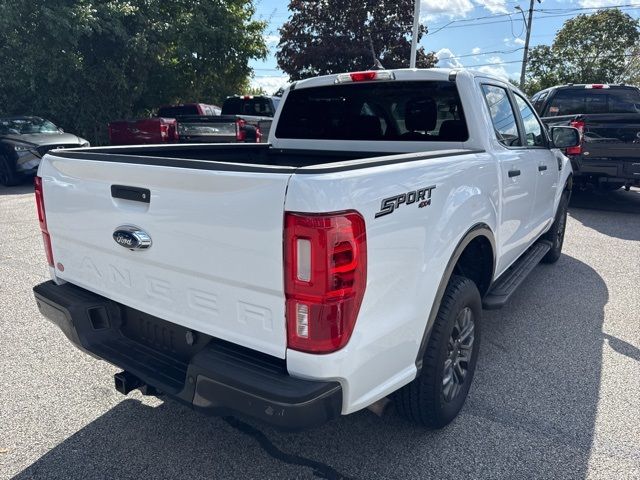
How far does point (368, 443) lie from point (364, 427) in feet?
0.43

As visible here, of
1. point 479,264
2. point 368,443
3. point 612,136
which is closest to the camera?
point 368,443

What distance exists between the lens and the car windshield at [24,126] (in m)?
11.5

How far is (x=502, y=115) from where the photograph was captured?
3.62 metres

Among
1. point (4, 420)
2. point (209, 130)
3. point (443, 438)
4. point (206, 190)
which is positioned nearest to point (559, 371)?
point (443, 438)

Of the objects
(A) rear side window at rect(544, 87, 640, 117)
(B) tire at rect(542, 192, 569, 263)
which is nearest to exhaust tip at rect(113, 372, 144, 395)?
(B) tire at rect(542, 192, 569, 263)

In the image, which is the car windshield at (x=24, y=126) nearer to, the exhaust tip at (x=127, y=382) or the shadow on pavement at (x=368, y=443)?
the shadow on pavement at (x=368, y=443)

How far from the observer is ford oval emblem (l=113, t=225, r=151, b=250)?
2.15 meters

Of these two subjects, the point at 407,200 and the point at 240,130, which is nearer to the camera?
the point at 407,200

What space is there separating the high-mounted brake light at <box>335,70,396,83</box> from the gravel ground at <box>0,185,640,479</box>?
2133 mm

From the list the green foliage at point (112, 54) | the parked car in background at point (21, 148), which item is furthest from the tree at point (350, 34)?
the parked car in background at point (21, 148)

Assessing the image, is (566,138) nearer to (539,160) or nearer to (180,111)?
(539,160)

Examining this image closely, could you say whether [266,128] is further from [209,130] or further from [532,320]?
[532,320]

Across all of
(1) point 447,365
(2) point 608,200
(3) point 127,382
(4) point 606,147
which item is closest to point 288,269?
(3) point 127,382

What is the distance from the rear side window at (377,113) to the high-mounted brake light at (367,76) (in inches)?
3.3
